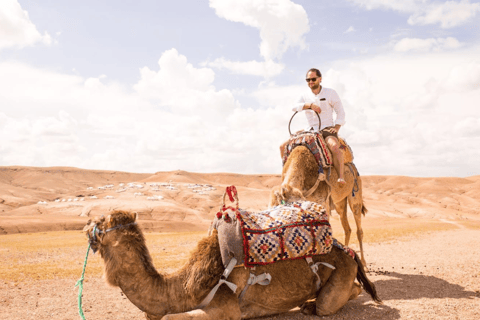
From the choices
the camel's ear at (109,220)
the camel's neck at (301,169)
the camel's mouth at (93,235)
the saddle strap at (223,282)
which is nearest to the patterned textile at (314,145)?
the camel's neck at (301,169)

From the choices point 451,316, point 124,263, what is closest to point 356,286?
point 451,316

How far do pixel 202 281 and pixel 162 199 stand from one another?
63.6m

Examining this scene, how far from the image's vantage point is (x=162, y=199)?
66.7 meters

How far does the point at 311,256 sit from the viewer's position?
17.4ft

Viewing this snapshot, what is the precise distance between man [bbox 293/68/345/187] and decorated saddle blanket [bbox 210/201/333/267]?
3234mm

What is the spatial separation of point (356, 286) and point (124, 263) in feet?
11.2

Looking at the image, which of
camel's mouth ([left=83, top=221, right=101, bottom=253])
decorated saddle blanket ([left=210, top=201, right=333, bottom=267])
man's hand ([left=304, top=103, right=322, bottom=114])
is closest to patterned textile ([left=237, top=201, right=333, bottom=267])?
decorated saddle blanket ([left=210, top=201, right=333, bottom=267])

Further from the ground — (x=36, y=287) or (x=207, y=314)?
(x=207, y=314)

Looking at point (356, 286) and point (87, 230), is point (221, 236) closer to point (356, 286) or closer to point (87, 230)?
point (87, 230)

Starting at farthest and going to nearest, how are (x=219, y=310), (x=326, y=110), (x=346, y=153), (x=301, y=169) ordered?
(x=346, y=153)
(x=326, y=110)
(x=301, y=169)
(x=219, y=310)

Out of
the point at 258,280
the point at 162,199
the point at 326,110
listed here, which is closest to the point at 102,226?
the point at 258,280

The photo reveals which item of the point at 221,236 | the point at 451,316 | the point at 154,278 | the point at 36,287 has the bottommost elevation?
the point at 36,287

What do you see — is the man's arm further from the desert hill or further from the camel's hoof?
the desert hill

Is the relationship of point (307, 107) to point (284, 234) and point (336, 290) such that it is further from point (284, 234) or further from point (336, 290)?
point (336, 290)
